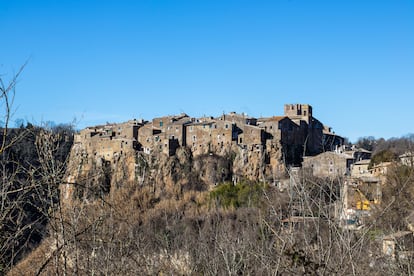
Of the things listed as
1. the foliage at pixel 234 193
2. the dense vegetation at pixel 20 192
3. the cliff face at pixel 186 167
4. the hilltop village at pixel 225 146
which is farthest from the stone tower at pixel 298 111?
the dense vegetation at pixel 20 192

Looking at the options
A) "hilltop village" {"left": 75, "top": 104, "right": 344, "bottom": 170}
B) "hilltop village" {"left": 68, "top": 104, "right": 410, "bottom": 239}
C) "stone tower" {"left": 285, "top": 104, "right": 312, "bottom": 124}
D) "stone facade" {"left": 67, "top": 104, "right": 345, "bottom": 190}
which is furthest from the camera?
"stone tower" {"left": 285, "top": 104, "right": 312, "bottom": 124}

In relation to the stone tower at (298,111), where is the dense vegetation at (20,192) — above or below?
below

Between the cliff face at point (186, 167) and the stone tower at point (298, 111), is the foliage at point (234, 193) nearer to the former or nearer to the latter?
the cliff face at point (186, 167)

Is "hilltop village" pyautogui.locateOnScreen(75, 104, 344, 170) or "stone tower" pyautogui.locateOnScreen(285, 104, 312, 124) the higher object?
"stone tower" pyautogui.locateOnScreen(285, 104, 312, 124)

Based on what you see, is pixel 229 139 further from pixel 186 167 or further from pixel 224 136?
pixel 186 167

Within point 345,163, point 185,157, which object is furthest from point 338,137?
point 185,157

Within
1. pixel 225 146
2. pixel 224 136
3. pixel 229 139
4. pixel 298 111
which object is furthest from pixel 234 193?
pixel 298 111

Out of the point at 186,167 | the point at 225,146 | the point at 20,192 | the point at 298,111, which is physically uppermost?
the point at 298,111

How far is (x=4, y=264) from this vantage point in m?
3.51

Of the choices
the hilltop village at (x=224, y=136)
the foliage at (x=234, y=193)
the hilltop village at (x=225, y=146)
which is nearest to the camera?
the foliage at (x=234, y=193)

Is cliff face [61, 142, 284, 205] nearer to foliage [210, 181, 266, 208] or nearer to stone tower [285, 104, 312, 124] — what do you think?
foliage [210, 181, 266, 208]

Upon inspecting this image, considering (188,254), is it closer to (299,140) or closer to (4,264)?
(4,264)

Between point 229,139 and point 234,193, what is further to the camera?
point 229,139

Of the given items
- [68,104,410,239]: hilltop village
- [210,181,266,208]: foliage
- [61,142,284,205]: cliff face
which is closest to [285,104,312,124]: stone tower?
[68,104,410,239]: hilltop village
